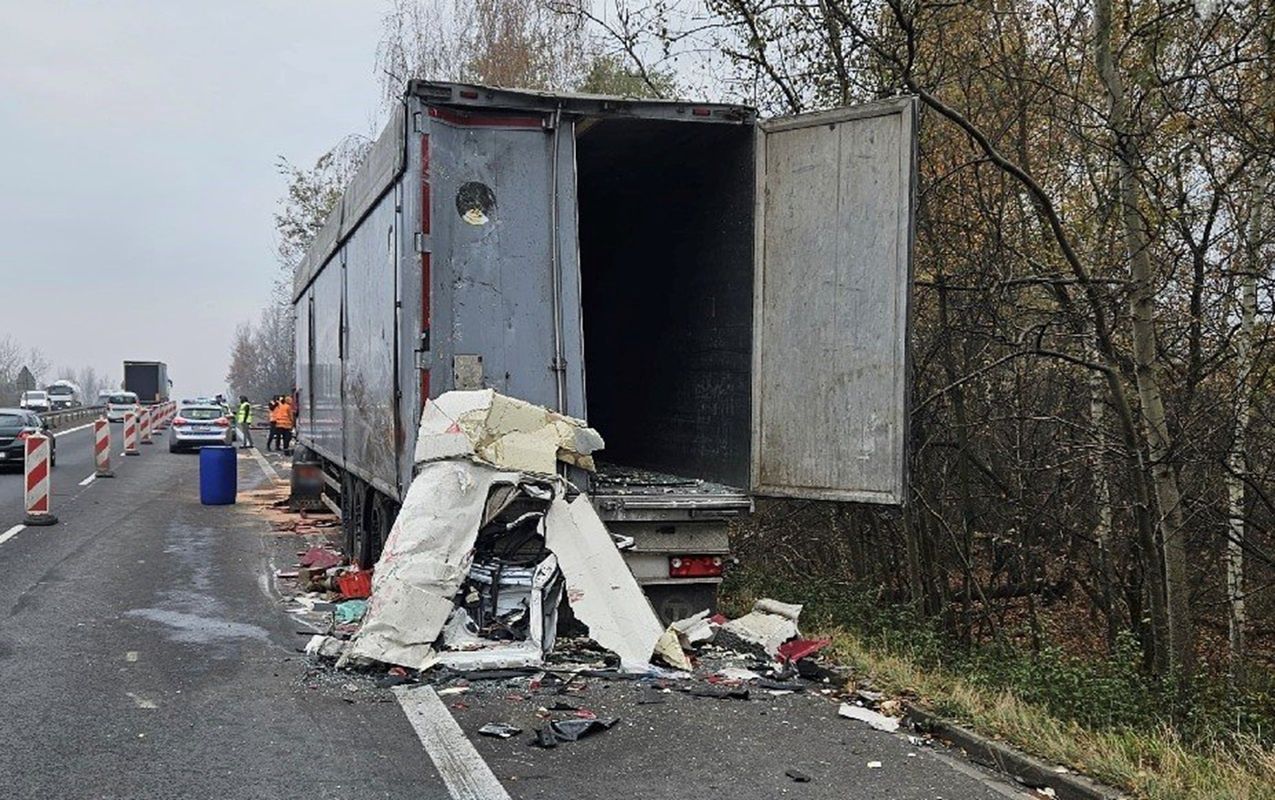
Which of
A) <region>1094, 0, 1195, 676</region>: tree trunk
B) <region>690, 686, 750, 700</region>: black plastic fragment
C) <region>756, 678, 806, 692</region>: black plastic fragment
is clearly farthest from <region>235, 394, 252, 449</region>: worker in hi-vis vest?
<region>690, 686, 750, 700</region>: black plastic fragment

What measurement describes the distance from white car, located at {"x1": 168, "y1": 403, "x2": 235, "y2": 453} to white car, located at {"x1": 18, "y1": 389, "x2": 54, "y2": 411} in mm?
29278

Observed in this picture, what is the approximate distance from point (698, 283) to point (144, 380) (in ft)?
196

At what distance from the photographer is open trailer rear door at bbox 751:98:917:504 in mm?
7543

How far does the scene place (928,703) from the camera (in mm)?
6555

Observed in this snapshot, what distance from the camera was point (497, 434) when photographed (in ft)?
25.9

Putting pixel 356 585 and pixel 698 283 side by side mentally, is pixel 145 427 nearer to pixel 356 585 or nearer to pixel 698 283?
pixel 356 585

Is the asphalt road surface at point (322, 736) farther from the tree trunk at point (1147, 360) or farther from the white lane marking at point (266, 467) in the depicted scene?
the white lane marking at point (266, 467)

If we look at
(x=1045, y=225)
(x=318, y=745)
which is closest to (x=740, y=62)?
(x=1045, y=225)

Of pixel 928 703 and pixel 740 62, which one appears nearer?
pixel 928 703

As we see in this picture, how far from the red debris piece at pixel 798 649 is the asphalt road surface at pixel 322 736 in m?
0.60

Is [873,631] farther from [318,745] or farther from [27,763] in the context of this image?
[27,763]

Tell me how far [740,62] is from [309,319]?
28.6 ft

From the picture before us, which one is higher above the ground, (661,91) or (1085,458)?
(661,91)

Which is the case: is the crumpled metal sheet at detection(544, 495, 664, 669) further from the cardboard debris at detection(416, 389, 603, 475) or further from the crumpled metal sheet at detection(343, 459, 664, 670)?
the cardboard debris at detection(416, 389, 603, 475)
